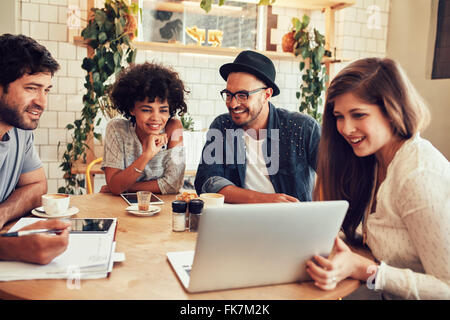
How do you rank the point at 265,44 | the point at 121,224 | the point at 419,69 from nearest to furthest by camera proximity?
the point at 121,224 → the point at 419,69 → the point at 265,44

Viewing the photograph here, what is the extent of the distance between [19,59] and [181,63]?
249 centimetres

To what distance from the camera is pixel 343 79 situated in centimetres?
137

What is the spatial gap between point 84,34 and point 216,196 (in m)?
2.18

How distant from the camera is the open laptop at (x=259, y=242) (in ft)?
2.95

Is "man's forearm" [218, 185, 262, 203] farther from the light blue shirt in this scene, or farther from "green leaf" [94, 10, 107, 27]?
"green leaf" [94, 10, 107, 27]

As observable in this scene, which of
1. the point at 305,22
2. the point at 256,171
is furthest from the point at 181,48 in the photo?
the point at 256,171

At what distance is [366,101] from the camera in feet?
4.32

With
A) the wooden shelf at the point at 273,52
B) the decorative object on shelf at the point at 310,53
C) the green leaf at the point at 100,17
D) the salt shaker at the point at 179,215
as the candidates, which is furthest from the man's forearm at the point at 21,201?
the decorative object on shelf at the point at 310,53

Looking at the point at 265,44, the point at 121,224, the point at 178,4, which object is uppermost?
the point at 178,4

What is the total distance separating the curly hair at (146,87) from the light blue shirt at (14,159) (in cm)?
69

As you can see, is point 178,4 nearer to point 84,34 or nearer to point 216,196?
point 84,34

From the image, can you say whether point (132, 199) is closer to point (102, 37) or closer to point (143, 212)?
point (143, 212)

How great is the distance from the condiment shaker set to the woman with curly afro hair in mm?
655

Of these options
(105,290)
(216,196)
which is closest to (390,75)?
(216,196)
